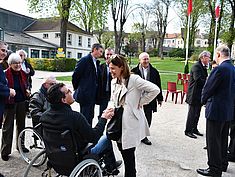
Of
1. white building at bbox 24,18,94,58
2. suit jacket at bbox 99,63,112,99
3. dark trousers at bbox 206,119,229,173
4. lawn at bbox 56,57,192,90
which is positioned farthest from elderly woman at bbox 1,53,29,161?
white building at bbox 24,18,94,58

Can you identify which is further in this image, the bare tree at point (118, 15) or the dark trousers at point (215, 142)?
the bare tree at point (118, 15)

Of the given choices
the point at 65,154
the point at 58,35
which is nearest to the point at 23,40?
the point at 58,35

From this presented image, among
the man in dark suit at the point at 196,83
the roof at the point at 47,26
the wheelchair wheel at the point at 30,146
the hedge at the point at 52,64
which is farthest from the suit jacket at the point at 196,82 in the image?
the roof at the point at 47,26

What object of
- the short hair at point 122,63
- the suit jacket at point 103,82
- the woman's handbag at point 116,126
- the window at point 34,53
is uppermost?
the window at point 34,53

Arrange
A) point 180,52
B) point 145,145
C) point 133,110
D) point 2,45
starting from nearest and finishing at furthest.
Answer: point 133,110
point 2,45
point 145,145
point 180,52

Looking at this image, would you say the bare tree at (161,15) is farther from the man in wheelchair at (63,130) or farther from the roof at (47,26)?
the man in wheelchair at (63,130)

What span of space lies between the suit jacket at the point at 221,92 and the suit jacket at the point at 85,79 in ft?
6.73

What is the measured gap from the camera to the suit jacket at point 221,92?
11.9 feet

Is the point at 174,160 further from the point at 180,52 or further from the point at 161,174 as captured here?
the point at 180,52

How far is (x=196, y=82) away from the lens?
5.73 meters

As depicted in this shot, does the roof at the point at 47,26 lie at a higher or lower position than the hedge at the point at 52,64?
higher

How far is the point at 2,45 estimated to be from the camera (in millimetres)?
3855

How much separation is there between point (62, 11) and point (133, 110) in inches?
975

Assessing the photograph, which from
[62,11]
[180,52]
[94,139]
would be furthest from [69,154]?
[180,52]
